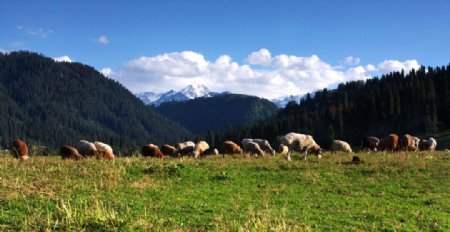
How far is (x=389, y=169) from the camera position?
25594 millimetres

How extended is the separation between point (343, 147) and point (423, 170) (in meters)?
20.3

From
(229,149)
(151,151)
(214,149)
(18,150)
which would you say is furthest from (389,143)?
(18,150)

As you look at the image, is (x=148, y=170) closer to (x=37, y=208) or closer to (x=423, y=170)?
(x=37, y=208)

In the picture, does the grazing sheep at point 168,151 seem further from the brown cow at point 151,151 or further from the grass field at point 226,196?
the grass field at point 226,196

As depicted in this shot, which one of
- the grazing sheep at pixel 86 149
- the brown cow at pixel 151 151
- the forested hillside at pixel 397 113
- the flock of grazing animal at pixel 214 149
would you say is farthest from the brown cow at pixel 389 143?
the forested hillside at pixel 397 113

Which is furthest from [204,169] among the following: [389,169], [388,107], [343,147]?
[388,107]

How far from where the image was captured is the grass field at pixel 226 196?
525 inches

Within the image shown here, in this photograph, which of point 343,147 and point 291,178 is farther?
point 343,147

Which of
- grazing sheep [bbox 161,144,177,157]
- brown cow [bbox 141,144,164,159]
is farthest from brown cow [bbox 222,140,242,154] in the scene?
brown cow [bbox 141,144,164,159]

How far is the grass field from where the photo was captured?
13344mm

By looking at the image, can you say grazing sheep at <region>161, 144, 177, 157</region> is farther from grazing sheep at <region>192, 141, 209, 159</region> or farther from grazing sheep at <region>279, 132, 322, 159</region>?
grazing sheep at <region>279, 132, 322, 159</region>

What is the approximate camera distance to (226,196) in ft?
61.3

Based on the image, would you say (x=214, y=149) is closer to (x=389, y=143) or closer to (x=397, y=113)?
(x=389, y=143)

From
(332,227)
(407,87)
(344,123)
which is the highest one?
(407,87)
